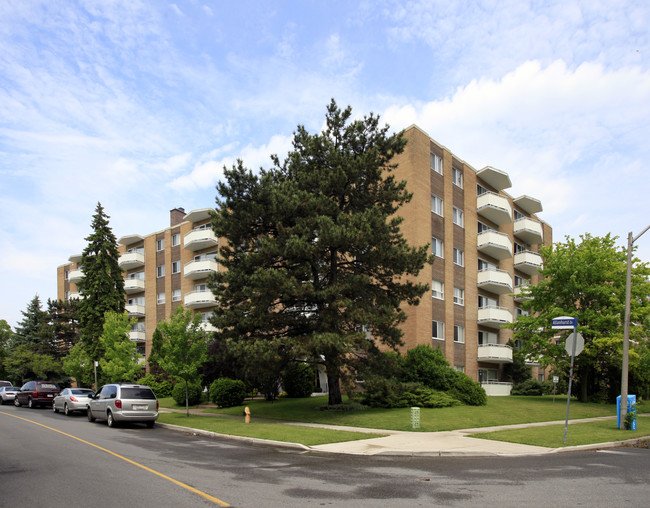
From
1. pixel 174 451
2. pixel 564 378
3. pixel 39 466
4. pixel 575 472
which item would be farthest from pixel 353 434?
pixel 564 378

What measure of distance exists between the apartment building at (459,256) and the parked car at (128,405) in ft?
32.3

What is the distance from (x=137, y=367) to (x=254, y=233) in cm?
1407

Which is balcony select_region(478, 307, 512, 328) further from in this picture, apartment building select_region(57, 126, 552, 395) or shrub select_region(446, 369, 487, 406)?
shrub select_region(446, 369, 487, 406)

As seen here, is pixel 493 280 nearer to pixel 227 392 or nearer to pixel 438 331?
pixel 438 331

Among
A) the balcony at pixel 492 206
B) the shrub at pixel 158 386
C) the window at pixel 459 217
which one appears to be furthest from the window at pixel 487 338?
the shrub at pixel 158 386

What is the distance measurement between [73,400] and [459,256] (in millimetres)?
25025

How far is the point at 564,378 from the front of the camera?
36562 mm

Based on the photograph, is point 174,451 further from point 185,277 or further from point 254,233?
point 185,277

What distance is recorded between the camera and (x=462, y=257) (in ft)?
121

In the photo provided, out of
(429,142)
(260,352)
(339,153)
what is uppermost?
(429,142)

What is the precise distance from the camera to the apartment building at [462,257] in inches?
1292

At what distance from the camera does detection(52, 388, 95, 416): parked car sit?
2752 cm

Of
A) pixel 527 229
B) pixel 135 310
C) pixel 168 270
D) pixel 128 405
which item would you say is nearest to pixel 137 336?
pixel 135 310

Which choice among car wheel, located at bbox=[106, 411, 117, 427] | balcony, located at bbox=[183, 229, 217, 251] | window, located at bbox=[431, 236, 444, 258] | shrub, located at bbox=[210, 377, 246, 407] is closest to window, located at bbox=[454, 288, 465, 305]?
window, located at bbox=[431, 236, 444, 258]
